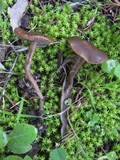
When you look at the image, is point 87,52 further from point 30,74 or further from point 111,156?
point 111,156

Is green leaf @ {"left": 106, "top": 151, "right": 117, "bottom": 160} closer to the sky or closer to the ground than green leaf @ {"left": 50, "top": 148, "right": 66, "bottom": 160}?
closer to the ground

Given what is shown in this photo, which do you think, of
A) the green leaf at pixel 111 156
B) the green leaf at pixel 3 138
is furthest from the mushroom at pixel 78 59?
the green leaf at pixel 3 138

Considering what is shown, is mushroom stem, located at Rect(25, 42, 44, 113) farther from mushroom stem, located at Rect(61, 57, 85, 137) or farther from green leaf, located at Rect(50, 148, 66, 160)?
green leaf, located at Rect(50, 148, 66, 160)

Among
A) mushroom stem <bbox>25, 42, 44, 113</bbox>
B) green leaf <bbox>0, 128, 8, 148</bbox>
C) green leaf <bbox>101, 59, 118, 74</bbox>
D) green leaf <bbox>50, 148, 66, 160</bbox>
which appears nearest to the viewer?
green leaf <bbox>0, 128, 8, 148</bbox>

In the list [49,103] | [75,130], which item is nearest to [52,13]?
[49,103]

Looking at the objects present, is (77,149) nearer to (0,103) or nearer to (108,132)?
(108,132)

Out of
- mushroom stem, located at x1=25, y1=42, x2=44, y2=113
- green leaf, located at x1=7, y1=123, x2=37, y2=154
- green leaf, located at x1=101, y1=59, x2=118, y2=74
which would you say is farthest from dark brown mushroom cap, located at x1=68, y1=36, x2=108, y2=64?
green leaf, located at x1=7, y1=123, x2=37, y2=154
